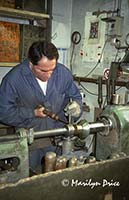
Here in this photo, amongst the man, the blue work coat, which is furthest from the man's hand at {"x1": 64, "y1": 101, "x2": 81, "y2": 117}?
the blue work coat

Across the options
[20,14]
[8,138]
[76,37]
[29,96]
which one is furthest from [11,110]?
[76,37]

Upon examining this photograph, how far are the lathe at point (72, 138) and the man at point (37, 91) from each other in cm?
34

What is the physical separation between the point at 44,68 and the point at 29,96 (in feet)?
0.73

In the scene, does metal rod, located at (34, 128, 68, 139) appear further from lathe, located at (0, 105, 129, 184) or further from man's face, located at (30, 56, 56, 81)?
man's face, located at (30, 56, 56, 81)

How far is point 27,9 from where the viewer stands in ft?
9.25

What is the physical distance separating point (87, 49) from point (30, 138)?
87.9 inches

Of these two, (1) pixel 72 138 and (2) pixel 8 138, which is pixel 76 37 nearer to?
(1) pixel 72 138

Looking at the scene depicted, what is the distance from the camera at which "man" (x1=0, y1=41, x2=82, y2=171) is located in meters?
1.60

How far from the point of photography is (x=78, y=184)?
820 millimetres

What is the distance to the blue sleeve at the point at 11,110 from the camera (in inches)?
63.2

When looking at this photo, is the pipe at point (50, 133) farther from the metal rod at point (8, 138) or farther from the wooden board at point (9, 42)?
the wooden board at point (9, 42)

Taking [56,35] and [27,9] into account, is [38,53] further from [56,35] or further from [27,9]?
[56,35]

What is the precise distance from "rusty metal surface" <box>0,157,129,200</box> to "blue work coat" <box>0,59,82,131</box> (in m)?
0.78

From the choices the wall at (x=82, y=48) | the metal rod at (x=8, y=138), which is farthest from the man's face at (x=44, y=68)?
the wall at (x=82, y=48)
